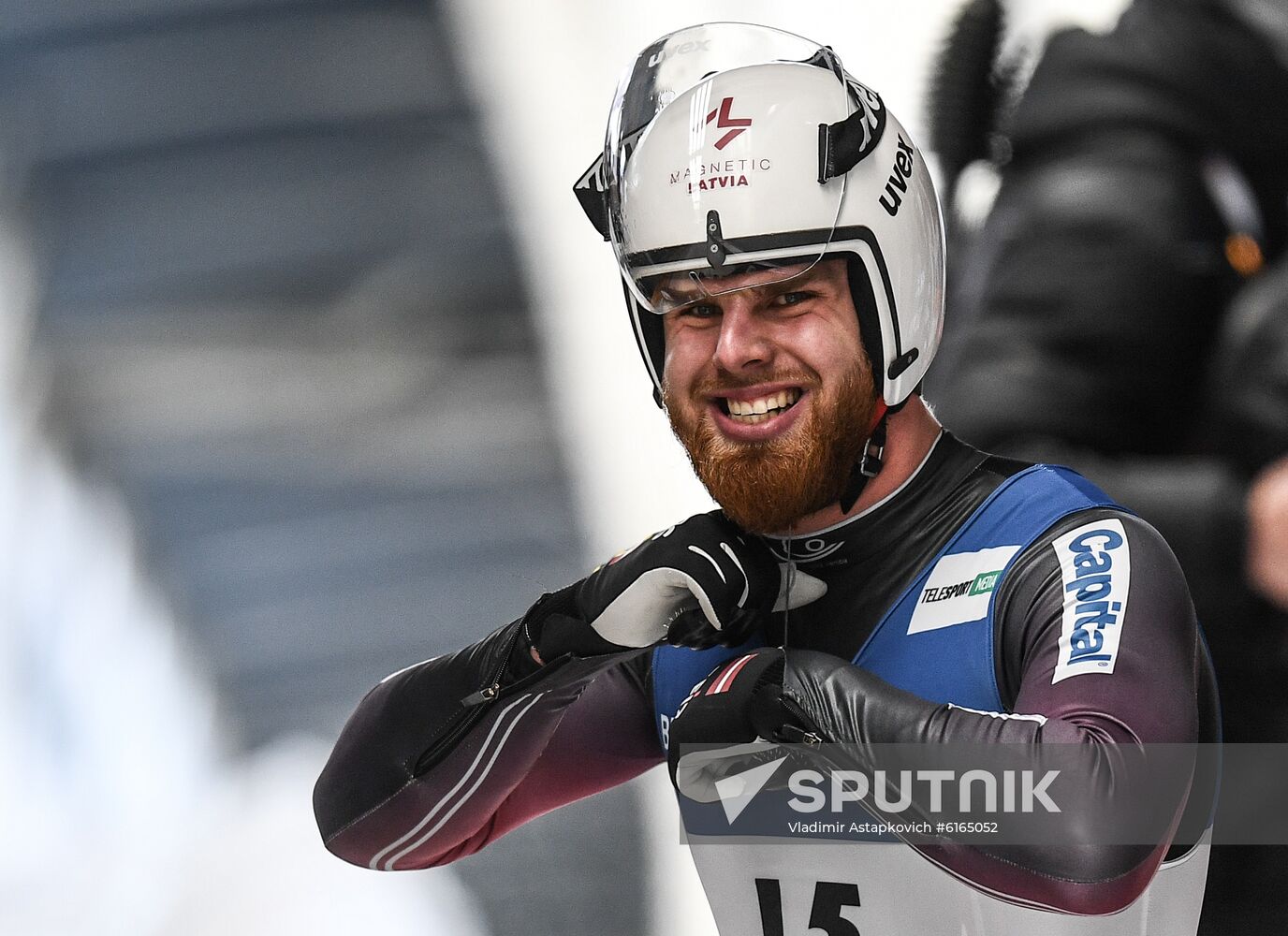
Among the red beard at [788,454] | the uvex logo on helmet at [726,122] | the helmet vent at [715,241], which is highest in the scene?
the uvex logo on helmet at [726,122]

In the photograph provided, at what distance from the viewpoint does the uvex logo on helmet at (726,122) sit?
5.19ft

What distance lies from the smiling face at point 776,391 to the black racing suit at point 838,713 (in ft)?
0.37

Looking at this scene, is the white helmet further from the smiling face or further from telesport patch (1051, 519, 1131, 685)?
telesport patch (1051, 519, 1131, 685)

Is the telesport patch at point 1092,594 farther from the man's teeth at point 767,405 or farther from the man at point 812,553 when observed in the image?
the man's teeth at point 767,405

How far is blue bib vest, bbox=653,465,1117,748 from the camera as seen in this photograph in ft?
5.12

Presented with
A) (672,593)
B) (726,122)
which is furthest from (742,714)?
(726,122)

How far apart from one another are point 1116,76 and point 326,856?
76.5 inches

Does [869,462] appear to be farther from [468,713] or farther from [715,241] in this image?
[468,713]

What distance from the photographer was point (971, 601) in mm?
1591

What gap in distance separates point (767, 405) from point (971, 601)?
297mm

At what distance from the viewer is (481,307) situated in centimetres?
295

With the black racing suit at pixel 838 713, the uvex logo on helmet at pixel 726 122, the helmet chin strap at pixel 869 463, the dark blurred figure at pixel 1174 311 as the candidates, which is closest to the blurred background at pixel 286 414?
the dark blurred figure at pixel 1174 311

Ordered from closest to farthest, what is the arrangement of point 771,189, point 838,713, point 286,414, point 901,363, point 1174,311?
point 838,713 < point 771,189 < point 901,363 < point 1174,311 < point 286,414

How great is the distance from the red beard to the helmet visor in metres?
0.12
